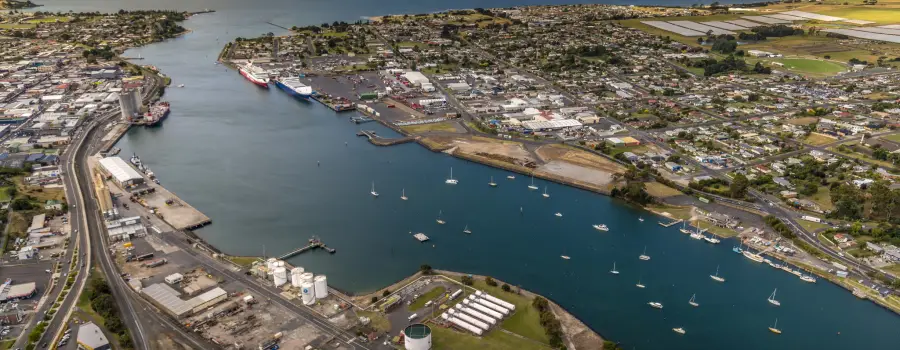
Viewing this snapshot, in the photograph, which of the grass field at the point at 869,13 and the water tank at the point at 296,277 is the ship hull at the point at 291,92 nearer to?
the water tank at the point at 296,277

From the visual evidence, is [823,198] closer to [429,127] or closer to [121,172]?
[429,127]

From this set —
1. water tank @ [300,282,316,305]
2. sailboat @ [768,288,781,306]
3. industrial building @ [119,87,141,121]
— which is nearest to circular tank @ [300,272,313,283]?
water tank @ [300,282,316,305]

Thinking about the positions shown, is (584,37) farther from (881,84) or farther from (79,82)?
(79,82)

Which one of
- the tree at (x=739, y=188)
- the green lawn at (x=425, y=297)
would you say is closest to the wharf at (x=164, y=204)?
the green lawn at (x=425, y=297)

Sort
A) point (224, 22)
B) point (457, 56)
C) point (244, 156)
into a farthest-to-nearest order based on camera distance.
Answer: point (224, 22) < point (457, 56) < point (244, 156)

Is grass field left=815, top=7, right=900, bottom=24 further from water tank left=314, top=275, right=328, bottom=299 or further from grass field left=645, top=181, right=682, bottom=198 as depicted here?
water tank left=314, top=275, right=328, bottom=299

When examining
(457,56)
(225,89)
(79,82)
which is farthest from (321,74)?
(79,82)
